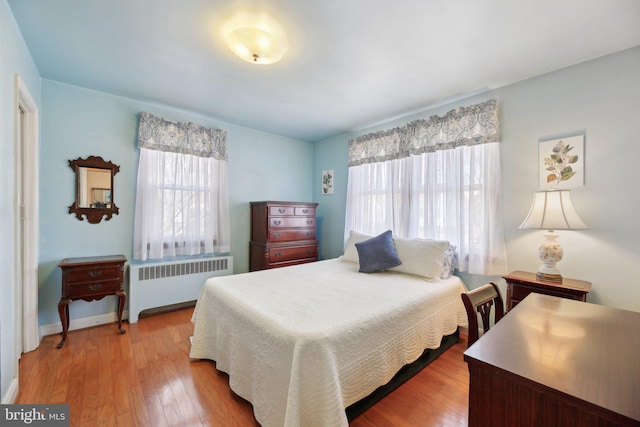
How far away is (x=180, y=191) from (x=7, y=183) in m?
1.62

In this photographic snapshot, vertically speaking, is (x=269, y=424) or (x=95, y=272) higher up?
(x=95, y=272)

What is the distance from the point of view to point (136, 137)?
299 cm

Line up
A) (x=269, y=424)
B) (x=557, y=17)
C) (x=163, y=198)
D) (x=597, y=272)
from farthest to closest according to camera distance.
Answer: (x=163, y=198) → (x=597, y=272) → (x=557, y=17) → (x=269, y=424)

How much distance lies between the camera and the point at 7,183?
1623 mm

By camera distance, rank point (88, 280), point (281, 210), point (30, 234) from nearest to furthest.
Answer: point (30, 234)
point (88, 280)
point (281, 210)

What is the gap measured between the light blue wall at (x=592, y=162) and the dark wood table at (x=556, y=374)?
1.20 meters

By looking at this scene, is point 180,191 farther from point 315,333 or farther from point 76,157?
point 315,333

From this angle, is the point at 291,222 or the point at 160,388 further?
the point at 291,222

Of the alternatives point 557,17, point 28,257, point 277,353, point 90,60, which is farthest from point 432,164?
point 28,257

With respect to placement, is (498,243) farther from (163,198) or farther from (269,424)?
(163,198)

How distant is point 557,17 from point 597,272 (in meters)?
1.89

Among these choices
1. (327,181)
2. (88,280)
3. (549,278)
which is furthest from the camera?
(327,181)

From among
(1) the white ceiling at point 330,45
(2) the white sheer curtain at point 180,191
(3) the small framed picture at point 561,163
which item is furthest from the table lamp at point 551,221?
(2) the white sheer curtain at point 180,191

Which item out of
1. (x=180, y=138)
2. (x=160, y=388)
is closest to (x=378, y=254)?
(x=160, y=388)
